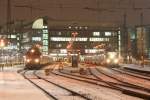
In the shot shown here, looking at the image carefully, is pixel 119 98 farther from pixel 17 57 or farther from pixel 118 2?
pixel 17 57

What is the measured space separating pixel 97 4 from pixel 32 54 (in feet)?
138

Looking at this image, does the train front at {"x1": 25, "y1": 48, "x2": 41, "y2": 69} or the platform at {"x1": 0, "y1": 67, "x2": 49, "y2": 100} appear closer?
the platform at {"x1": 0, "y1": 67, "x2": 49, "y2": 100}

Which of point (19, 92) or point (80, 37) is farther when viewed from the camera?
point (80, 37)

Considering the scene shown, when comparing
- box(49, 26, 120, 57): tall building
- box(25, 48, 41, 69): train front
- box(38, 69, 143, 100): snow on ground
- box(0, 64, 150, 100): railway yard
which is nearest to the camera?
box(38, 69, 143, 100): snow on ground

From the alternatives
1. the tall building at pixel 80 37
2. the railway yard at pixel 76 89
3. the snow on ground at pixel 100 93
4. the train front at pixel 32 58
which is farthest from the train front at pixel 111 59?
the tall building at pixel 80 37

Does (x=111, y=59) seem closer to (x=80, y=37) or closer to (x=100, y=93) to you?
(x=100, y=93)

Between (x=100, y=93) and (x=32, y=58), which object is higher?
(x=32, y=58)

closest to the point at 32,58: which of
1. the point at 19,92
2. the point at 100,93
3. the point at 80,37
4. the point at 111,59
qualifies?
the point at 111,59

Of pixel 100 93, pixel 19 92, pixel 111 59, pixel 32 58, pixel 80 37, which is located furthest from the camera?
pixel 80 37

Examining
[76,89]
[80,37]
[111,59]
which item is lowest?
[76,89]

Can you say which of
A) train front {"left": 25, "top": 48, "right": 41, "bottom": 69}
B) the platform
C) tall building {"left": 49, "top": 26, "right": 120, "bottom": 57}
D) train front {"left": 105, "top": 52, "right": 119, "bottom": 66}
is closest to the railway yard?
the platform

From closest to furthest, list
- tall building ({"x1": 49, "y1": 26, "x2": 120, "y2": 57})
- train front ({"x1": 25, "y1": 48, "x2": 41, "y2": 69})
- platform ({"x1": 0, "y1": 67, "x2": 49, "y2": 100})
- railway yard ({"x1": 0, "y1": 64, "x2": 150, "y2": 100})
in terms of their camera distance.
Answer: platform ({"x1": 0, "y1": 67, "x2": 49, "y2": 100}) < railway yard ({"x1": 0, "y1": 64, "x2": 150, "y2": 100}) < train front ({"x1": 25, "y1": 48, "x2": 41, "y2": 69}) < tall building ({"x1": 49, "y1": 26, "x2": 120, "y2": 57})

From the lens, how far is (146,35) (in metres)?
160

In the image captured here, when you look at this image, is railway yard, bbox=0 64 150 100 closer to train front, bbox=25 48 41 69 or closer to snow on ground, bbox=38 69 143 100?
snow on ground, bbox=38 69 143 100
